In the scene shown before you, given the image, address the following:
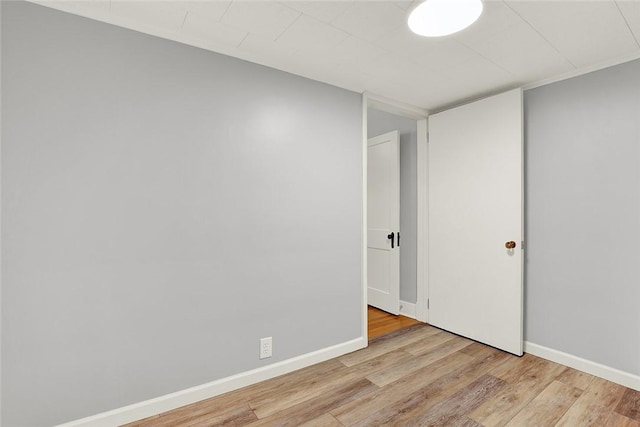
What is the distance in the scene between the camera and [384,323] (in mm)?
3375

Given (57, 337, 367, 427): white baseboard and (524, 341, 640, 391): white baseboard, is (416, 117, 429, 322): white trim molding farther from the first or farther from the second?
(57, 337, 367, 427): white baseboard

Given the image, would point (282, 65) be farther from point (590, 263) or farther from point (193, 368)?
point (590, 263)

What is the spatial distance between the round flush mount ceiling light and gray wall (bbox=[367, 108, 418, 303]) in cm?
193

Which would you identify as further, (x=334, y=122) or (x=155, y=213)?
(x=334, y=122)

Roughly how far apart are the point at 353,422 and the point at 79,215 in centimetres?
193

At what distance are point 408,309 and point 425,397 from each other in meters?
1.61

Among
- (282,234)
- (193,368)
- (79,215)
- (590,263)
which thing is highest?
(79,215)

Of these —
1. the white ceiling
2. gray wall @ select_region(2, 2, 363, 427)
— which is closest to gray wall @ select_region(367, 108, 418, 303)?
the white ceiling

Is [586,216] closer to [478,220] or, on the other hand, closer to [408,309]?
[478,220]

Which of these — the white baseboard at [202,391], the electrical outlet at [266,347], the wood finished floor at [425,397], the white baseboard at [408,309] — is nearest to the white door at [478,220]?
the white baseboard at [408,309]

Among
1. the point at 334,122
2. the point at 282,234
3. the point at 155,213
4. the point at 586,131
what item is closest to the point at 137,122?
the point at 155,213

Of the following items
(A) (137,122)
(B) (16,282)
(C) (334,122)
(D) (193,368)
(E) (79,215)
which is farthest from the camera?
(C) (334,122)

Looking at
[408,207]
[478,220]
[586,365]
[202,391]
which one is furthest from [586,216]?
[202,391]

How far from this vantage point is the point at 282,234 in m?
2.28
